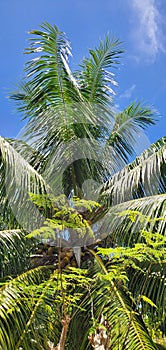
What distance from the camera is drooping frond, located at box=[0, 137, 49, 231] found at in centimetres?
509

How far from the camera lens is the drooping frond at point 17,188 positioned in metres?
5.09

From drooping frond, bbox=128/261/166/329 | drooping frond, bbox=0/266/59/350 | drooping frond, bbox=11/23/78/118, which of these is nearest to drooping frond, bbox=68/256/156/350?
drooping frond, bbox=128/261/166/329

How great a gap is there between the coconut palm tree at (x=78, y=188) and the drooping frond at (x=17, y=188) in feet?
0.04

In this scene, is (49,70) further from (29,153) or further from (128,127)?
(128,127)

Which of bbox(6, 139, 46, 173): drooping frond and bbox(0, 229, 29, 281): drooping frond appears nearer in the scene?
bbox(0, 229, 29, 281): drooping frond

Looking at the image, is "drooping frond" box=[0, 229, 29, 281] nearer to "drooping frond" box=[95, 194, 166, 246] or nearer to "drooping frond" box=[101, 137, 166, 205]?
"drooping frond" box=[95, 194, 166, 246]

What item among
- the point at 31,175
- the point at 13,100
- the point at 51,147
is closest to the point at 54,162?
the point at 51,147

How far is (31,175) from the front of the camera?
17.5 feet

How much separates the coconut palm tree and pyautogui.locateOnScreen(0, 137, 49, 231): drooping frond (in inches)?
0.5

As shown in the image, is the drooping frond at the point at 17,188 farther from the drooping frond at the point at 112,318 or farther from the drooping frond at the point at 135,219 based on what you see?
the drooping frond at the point at 112,318

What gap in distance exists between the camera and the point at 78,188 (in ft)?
20.6

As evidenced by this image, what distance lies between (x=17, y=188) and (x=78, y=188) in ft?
4.40

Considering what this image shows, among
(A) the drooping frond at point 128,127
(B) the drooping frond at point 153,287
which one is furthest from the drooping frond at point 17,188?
(A) the drooping frond at point 128,127

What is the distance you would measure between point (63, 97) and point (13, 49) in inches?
36.0
